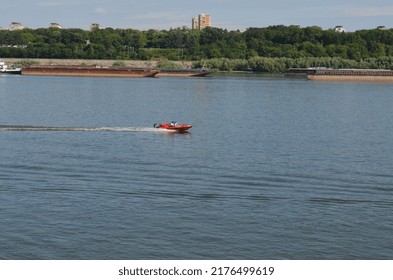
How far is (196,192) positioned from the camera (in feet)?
115

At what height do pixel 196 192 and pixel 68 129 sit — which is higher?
pixel 196 192

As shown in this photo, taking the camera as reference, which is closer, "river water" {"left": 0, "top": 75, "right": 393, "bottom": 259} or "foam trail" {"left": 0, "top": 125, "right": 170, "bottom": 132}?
"river water" {"left": 0, "top": 75, "right": 393, "bottom": 259}

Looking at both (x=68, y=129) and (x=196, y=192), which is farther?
(x=68, y=129)

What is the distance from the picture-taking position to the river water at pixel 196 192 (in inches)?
1069

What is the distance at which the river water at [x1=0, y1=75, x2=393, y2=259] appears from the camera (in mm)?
27141

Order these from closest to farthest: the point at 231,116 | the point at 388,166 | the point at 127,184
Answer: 1. the point at 127,184
2. the point at 388,166
3. the point at 231,116

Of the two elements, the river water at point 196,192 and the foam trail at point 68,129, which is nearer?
the river water at point 196,192

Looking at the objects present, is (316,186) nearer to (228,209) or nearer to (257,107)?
(228,209)

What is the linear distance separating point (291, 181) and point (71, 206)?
11334 mm

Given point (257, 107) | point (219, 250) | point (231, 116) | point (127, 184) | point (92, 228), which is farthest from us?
point (257, 107)

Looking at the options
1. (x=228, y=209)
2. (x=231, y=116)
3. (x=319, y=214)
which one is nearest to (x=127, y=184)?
(x=228, y=209)

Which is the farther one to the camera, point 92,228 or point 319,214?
point 319,214

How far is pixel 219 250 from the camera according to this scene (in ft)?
87.4

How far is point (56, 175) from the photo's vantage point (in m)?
38.9
